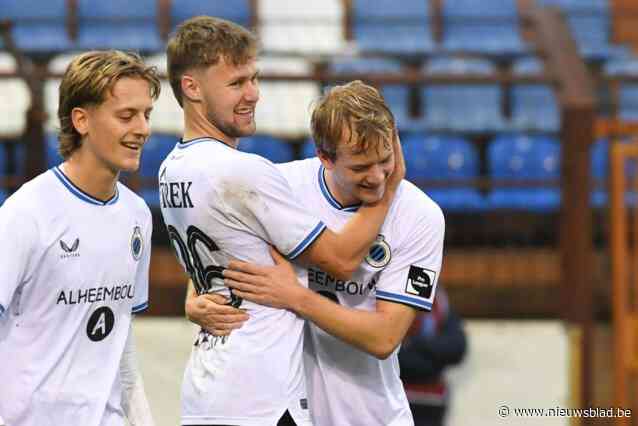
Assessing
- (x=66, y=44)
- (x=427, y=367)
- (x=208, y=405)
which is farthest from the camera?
(x=66, y=44)

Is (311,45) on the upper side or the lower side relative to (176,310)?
upper

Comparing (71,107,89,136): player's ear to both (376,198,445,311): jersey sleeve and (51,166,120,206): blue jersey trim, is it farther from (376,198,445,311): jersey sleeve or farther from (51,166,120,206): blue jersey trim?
(376,198,445,311): jersey sleeve

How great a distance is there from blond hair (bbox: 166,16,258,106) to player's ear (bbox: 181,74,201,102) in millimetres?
19

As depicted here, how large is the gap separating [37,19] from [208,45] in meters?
7.59

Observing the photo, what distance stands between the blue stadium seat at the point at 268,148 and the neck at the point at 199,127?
494cm

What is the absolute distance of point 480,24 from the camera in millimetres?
10336

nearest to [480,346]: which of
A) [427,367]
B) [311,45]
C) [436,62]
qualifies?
[427,367]

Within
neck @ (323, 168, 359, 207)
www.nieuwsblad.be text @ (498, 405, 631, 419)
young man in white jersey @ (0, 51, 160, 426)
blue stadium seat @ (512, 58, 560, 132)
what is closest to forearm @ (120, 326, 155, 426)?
young man in white jersey @ (0, 51, 160, 426)

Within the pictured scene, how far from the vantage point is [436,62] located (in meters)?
9.50

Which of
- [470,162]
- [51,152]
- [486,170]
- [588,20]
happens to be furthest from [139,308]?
[588,20]

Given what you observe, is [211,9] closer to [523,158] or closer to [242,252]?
[523,158]

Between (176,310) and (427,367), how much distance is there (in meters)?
1.85

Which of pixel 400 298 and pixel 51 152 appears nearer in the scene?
pixel 400 298

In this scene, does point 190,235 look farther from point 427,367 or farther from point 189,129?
point 427,367
